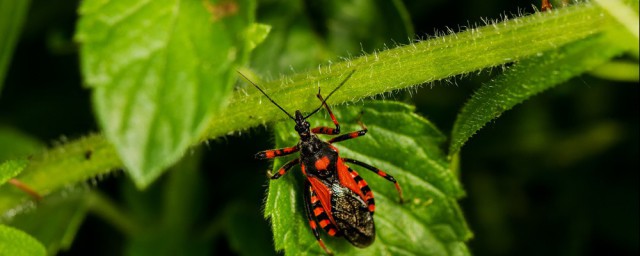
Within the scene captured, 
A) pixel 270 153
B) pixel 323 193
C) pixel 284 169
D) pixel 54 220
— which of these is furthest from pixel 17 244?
pixel 323 193

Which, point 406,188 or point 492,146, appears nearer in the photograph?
point 406,188

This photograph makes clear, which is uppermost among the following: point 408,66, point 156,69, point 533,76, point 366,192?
point 156,69

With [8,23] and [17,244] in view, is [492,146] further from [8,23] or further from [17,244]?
[17,244]

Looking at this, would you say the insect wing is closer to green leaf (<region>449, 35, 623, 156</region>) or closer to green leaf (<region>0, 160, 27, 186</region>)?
green leaf (<region>449, 35, 623, 156</region>)

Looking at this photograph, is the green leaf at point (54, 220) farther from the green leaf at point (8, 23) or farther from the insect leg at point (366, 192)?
the insect leg at point (366, 192)

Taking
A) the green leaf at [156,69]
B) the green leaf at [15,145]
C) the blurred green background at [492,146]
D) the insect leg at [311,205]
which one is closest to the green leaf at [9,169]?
the green leaf at [156,69]

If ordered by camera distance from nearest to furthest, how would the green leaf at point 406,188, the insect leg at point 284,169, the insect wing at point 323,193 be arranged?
the insect leg at point 284,169, the green leaf at point 406,188, the insect wing at point 323,193
